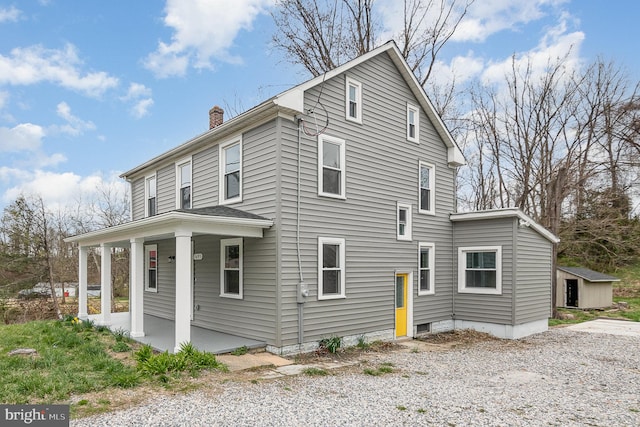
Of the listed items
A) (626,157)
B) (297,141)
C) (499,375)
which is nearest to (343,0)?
(297,141)

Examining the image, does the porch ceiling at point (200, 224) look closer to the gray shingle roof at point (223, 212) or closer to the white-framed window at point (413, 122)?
the gray shingle roof at point (223, 212)

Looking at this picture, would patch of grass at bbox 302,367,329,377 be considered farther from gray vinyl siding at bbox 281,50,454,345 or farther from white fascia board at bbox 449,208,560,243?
white fascia board at bbox 449,208,560,243

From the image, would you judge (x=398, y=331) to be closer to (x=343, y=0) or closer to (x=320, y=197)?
(x=320, y=197)

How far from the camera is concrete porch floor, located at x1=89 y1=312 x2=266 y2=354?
8750mm

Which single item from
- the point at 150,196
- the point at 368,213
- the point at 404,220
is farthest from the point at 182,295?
the point at 150,196

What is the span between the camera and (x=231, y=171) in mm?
10633

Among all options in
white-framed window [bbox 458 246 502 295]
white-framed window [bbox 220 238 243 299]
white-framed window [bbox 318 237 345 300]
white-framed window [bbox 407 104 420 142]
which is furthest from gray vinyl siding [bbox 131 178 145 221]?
white-framed window [bbox 458 246 502 295]

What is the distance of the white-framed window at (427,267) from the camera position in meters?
12.4

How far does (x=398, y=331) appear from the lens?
1170 centimetres

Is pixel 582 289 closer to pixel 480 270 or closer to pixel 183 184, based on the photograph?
pixel 480 270

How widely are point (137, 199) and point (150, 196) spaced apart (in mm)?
1377

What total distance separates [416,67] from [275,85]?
21.6 feet

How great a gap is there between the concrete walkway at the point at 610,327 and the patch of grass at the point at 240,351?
11.4 metres

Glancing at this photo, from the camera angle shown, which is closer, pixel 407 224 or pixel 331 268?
pixel 331 268
